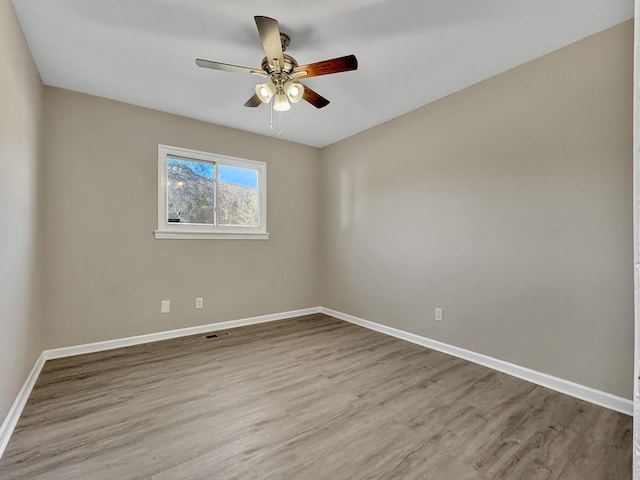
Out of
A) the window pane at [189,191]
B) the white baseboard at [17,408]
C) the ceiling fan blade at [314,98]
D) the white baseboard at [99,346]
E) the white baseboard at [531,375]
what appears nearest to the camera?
the white baseboard at [17,408]

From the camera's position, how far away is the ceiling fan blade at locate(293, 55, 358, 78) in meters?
1.80

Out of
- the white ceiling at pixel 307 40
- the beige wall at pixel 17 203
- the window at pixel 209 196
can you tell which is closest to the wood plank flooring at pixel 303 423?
the beige wall at pixel 17 203

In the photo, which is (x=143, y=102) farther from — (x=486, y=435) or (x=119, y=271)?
(x=486, y=435)

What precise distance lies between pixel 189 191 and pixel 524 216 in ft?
11.1

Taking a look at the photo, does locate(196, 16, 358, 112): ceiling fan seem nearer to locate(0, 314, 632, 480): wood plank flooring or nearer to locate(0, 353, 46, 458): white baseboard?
locate(0, 314, 632, 480): wood plank flooring

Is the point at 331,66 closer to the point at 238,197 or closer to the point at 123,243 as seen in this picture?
the point at 238,197

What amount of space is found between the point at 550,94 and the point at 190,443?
3.35 metres

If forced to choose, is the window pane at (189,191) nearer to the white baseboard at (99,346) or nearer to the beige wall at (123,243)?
the beige wall at (123,243)

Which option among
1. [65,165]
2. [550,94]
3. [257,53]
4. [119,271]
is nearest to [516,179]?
[550,94]

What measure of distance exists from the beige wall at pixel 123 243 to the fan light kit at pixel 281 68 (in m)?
1.56

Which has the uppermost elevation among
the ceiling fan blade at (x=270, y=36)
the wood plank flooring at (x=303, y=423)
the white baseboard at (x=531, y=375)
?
the ceiling fan blade at (x=270, y=36)

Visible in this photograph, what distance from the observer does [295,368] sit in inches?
101

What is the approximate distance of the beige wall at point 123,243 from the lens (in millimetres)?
2734

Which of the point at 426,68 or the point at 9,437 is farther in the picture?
the point at 426,68
